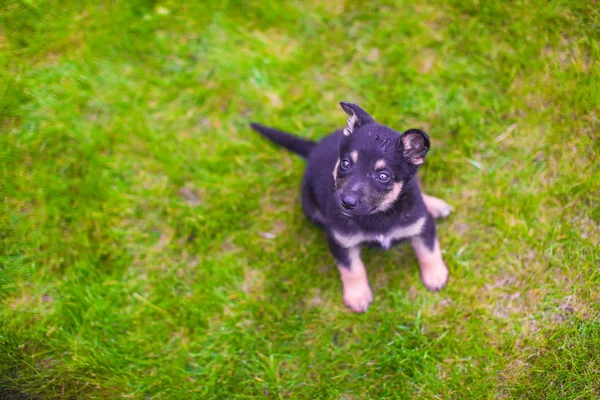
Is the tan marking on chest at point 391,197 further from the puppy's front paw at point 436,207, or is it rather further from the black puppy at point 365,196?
the puppy's front paw at point 436,207

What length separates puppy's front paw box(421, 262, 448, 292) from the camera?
3.92m

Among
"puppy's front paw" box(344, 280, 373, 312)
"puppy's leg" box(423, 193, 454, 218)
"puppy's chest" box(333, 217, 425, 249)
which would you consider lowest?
"puppy's front paw" box(344, 280, 373, 312)

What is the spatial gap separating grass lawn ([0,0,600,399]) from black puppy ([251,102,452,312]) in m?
0.29

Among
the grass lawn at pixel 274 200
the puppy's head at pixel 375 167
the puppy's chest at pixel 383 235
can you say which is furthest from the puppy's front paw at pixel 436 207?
the puppy's head at pixel 375 167

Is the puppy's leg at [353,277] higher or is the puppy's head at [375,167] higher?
the puppy's head at [375,167]

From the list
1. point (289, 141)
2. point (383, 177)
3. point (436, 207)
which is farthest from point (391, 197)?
point (289, 141)

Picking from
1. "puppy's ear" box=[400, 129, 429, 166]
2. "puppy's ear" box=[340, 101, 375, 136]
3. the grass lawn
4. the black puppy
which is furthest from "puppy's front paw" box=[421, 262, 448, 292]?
"puppy's ear" box=[340, 101, 375, 136]

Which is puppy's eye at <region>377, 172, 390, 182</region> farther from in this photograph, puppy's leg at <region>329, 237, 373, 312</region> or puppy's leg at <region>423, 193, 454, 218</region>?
puppy's leg at <region>423, 193, 454, 218</region>

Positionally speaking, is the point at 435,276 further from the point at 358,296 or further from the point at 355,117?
the point at 355,117

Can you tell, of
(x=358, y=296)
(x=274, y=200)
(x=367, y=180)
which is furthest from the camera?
(x=274, y=200)

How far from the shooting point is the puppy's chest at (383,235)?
339 centimetres

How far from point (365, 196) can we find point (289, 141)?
5.02 feet

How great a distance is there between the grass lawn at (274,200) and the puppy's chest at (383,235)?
73 centimetres

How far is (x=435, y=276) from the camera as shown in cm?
393
